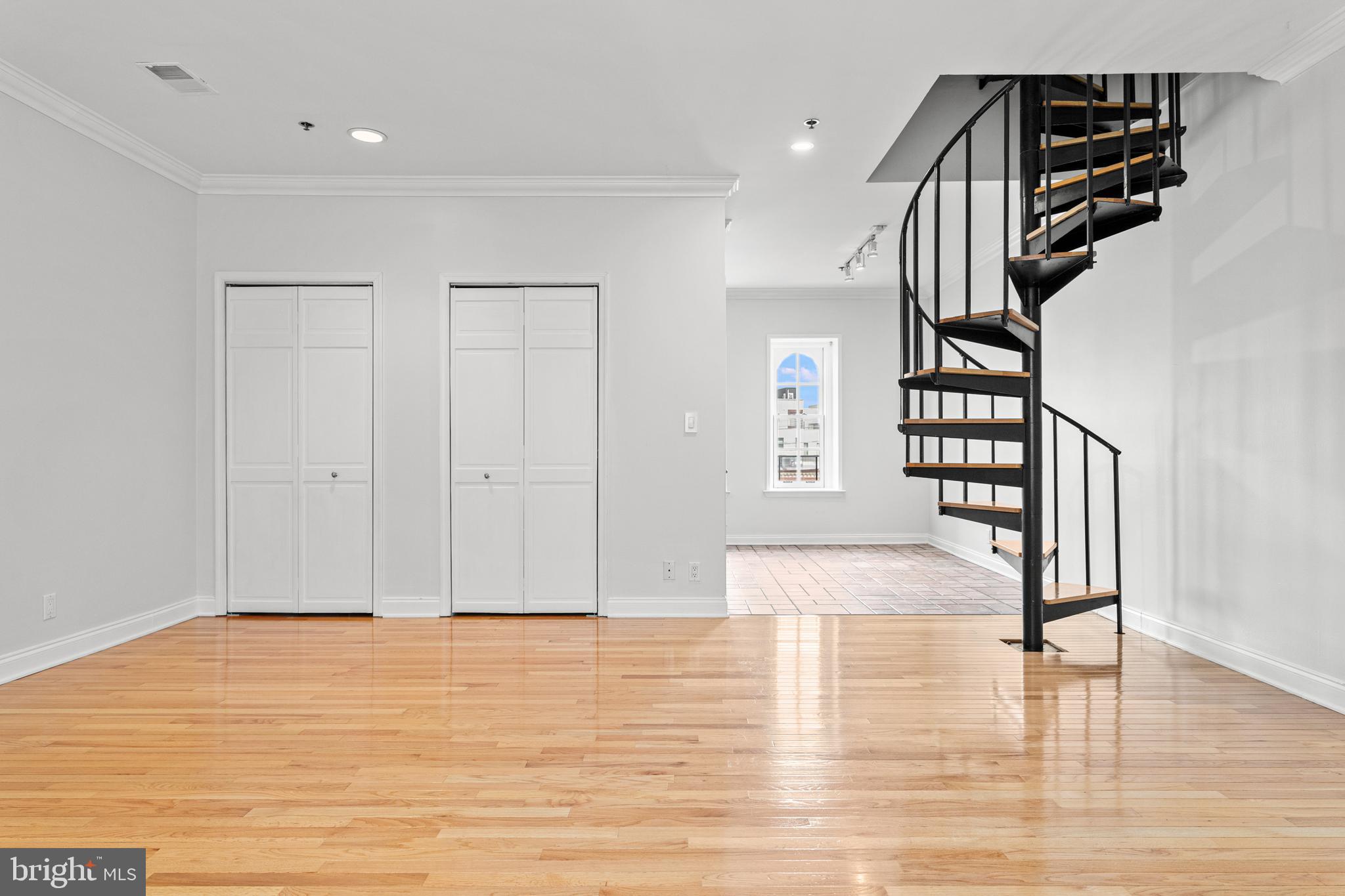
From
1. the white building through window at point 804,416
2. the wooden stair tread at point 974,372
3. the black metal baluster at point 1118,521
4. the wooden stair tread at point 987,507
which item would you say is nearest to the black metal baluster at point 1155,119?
the wooden stair tread at point 974,372

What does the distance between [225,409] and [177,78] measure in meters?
2.08

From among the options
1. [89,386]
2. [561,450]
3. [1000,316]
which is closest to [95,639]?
[89,386]

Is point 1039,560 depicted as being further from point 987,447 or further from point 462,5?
point 462,5

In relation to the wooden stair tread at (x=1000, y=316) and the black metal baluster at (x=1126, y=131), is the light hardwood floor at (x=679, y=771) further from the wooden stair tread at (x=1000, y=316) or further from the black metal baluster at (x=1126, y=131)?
the black metal baluster at (x=1126, y=131)

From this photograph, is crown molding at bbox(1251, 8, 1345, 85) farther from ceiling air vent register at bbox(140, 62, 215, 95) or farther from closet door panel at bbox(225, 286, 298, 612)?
closet door panel at bbox(225, 286, 298, 612)

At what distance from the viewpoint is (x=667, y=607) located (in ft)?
15.8

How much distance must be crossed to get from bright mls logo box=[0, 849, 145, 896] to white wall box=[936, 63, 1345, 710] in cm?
439

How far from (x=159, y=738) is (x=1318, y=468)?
492 cm

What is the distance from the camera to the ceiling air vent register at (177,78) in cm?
339

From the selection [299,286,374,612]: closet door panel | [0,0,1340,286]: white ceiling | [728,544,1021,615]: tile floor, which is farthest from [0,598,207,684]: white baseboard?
[728,544,1021,615]: tile floor

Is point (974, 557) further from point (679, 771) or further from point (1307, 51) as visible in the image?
point (679, 771)

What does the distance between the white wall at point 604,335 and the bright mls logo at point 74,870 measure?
2.81 m

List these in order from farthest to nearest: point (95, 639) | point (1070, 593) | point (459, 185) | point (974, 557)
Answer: point (974, 557) → point (459, 185) → point (1070, 593) → point (95, 639)

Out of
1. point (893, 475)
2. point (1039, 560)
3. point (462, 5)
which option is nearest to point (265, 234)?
point (462, 5)
